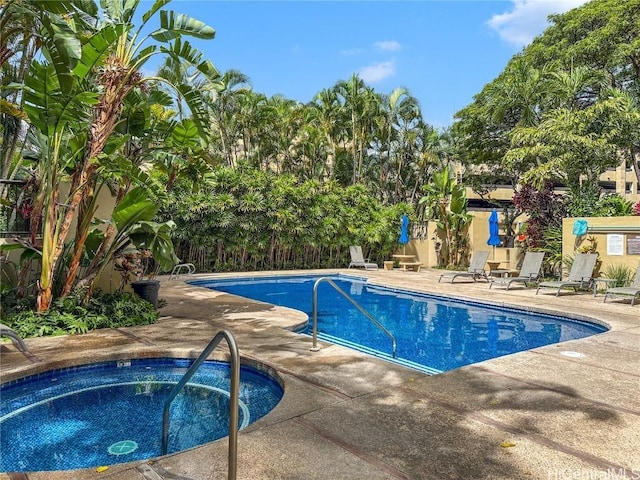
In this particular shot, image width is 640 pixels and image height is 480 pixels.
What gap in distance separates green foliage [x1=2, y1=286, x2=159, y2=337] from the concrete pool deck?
1.07 ft

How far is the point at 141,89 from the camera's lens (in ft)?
26.8

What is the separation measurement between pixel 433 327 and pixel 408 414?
18.5ft

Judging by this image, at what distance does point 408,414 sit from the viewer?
3.69 m

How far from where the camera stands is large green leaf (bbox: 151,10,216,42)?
651cm

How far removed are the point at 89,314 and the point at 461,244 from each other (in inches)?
675

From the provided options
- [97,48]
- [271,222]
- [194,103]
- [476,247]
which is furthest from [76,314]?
[476,247]

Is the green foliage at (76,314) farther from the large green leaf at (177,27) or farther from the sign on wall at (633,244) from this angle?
the sign on wall at (633,244)

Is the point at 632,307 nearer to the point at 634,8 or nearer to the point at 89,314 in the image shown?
the point at 89,314

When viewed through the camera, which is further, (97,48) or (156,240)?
(156,240)

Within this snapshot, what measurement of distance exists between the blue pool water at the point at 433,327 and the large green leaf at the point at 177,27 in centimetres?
514

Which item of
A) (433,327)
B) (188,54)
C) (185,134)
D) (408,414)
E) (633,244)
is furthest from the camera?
(633,244)

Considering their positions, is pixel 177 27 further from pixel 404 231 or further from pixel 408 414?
pixel 404 231

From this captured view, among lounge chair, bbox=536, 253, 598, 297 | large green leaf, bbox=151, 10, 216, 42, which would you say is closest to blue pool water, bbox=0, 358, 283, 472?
large green leaf, bbox=151, 10, 216, 42

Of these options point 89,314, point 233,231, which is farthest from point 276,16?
point 89,314
